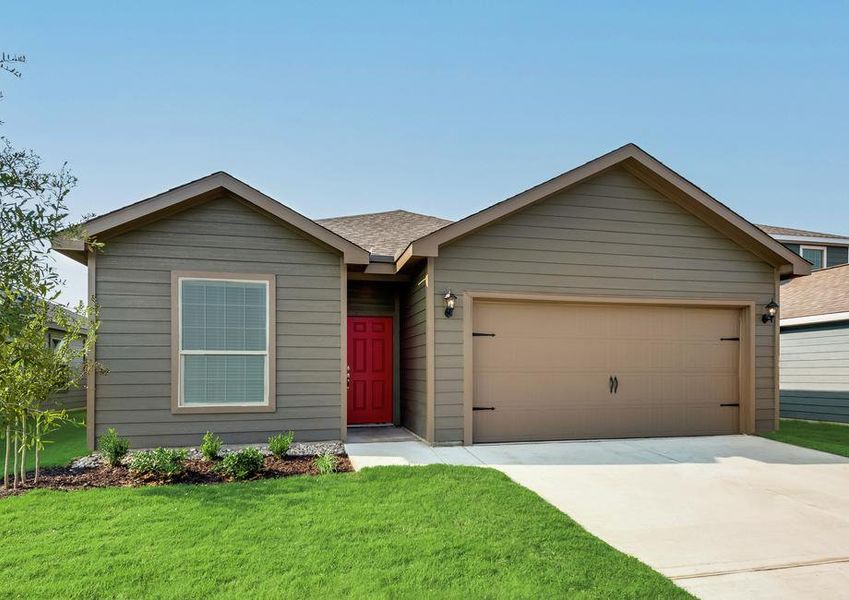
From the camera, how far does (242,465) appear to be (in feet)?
17.9

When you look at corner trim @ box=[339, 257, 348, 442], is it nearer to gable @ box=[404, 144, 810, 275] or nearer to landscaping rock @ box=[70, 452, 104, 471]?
gable @ box=[404, 144, 810, 275]

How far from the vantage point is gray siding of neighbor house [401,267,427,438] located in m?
7.49

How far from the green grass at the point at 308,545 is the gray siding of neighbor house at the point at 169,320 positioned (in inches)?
77.5

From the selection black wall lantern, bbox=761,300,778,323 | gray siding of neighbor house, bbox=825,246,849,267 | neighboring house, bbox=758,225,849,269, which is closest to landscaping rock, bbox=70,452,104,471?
black wall lantern, bbox=761,300,778,323

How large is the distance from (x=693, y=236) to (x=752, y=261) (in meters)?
1.16

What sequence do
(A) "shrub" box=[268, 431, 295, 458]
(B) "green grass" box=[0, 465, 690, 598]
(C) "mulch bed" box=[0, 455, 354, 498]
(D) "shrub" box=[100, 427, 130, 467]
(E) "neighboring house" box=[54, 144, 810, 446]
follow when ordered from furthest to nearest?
(E) "neighboring house" box=[54, 144, 810, 446]
(A) "shrub" box=[268, 431, 295, 458]
(D) "shrub" box=[100, 427, 130, 467]
(C) "mulch bed" box=[0, 455, 354, 498]
(B) "green grass" box=[0, 465, 690, 598]

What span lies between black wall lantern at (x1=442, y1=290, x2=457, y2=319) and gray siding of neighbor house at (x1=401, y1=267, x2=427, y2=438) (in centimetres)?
32

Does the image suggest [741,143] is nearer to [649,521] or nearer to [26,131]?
[649,521]

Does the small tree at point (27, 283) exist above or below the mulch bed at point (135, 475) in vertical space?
above

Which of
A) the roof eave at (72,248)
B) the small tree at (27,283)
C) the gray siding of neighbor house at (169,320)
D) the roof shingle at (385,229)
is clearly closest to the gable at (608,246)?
the roof shingle at (385,229)

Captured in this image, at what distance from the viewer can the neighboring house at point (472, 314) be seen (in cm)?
677

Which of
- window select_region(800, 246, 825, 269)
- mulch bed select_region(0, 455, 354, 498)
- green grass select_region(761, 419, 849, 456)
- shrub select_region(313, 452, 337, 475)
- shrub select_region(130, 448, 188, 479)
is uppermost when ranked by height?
window select_region(800, 246, 825, 269)

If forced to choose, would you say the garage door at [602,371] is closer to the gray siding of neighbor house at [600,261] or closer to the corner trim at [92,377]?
the gray siding of neighbor house at [600,261]

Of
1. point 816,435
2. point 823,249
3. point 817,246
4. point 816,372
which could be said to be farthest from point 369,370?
point 823,249
